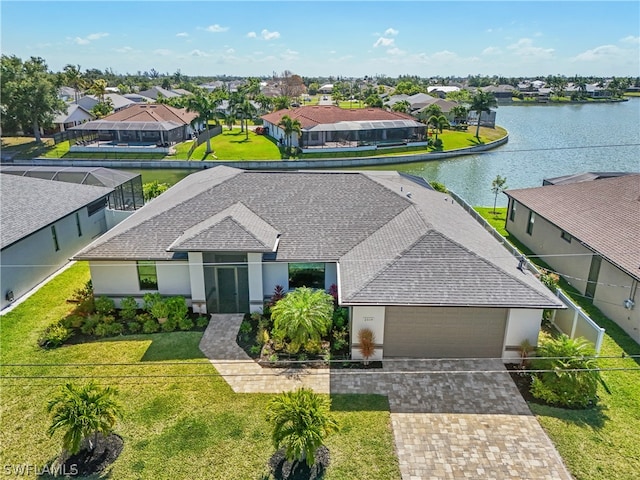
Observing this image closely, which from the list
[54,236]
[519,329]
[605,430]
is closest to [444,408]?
[519,329]

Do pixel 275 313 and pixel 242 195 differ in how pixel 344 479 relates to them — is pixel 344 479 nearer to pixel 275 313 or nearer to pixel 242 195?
pixel 275 313

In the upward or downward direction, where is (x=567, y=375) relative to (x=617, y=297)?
downward

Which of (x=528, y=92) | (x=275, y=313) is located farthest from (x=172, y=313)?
(x=528, y=92)

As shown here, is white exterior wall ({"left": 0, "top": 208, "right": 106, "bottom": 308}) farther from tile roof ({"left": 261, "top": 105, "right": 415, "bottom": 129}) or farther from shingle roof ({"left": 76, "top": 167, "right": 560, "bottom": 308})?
tile roof ({"left": 261, "top": 105, "right": 415, "bottom": 129})

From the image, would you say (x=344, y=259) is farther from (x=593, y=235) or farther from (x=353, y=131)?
(x=353, y=131)

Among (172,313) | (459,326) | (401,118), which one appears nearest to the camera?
(459,326)
